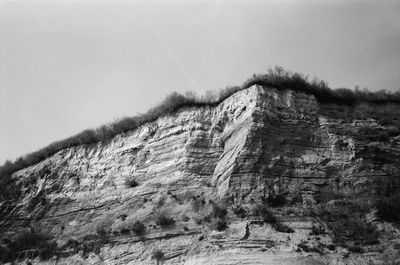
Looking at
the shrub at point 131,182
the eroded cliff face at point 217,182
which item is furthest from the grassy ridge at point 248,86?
the shrub at point 131,182

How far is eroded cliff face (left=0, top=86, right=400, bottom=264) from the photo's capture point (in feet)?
50.4

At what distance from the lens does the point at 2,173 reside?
24.0 meters

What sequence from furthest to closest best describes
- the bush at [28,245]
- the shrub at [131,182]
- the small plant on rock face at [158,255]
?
the shrub at [131,182]
the bush at [28,245]
the small plant on rock face at [158,255]

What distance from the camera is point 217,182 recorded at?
17.6 m

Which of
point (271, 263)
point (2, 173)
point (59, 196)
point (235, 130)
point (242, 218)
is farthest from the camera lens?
point (2, 173)

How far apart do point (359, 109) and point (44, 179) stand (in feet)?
45.6

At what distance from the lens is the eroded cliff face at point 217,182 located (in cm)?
1536

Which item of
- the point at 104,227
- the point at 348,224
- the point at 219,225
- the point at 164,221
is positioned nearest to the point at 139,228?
the point at 164,221

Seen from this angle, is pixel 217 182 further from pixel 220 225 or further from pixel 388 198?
pixel 388 198

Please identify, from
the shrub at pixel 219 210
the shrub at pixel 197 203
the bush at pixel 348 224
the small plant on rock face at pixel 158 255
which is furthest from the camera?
the shrub at pixel 197 203

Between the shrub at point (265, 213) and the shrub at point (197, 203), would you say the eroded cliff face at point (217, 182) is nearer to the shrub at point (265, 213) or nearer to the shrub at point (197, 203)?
the shrub at point (197, 203)

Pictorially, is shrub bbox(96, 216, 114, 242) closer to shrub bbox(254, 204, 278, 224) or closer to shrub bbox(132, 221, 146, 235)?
shrub bbox(132, 221, 146, 235)

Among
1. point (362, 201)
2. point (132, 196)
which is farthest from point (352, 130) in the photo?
point (132, 196)

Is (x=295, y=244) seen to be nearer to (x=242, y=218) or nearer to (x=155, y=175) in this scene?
(x=242, y=218)
